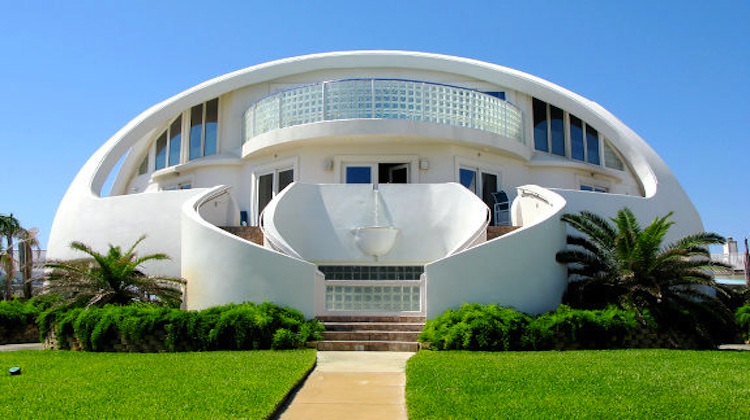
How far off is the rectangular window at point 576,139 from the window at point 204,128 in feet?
39.0

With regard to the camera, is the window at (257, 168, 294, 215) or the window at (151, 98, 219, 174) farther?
the window at (151, 98, 219, 174)

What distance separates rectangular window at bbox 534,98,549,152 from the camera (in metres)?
23.4

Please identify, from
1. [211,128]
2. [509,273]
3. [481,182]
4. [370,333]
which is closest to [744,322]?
[509,273]

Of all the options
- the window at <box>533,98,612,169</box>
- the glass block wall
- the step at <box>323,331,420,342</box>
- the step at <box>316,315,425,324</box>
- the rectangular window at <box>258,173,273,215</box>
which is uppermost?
the window at <box>533,98,612,169</box>

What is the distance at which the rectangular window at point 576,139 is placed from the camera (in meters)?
23.8

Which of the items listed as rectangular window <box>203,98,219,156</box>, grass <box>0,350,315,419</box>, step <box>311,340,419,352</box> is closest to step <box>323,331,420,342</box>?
step <box>311,340,419,352</box>

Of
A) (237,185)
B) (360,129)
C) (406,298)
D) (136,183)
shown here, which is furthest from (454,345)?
(136,183)

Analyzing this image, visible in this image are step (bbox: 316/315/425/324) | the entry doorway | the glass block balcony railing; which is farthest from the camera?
the entry doorway

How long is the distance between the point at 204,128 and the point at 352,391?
17431 mm

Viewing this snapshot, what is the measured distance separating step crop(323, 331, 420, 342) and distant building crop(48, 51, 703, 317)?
799 millimetres

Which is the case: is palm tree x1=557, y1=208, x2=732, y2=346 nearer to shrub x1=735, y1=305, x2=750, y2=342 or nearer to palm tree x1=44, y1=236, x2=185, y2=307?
shrub x1=735, y1=305, x2=750, y2=342

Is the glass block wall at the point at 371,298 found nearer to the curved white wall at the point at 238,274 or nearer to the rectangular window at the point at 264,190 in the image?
the curved white wall at the point at 238,274

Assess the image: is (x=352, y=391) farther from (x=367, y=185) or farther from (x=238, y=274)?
(x=367, y=185)

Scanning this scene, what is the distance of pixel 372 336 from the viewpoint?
12.6 meters
